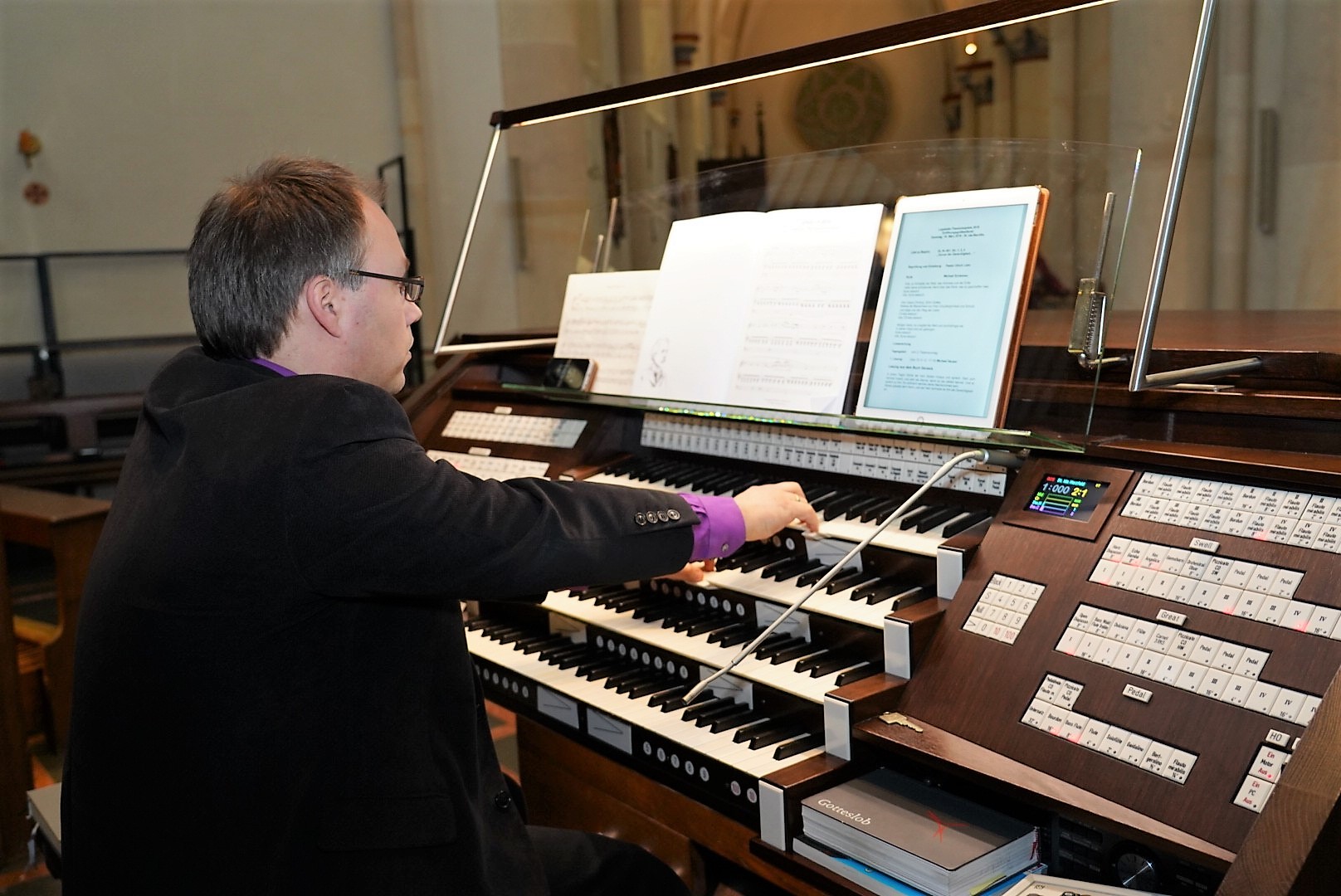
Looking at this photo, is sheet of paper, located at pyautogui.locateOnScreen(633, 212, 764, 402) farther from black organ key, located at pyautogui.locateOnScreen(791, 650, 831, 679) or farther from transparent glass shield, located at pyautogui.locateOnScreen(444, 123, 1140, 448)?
black organ key, located at pyautogui.locateOnScreen(791, 650, 831, 679)

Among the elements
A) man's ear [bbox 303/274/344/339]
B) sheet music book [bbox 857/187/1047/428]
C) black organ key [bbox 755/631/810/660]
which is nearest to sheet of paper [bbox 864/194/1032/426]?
sheet music book [bbox 857/187/1047/428]

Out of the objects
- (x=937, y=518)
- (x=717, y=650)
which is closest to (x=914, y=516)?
(x=937, y=518)

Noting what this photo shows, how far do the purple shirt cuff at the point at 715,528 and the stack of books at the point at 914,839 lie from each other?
0.39 m

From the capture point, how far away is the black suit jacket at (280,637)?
129 centimetres

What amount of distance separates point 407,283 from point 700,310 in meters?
0.84

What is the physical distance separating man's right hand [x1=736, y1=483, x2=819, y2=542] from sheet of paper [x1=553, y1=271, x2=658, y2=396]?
0.69 m

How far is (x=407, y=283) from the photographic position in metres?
1.59

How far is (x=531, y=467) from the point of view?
2.75 m

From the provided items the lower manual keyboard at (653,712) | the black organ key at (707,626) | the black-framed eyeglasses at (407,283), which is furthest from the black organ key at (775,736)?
the black-framed eyeglasses at (407,283)

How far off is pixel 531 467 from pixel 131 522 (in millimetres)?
1423

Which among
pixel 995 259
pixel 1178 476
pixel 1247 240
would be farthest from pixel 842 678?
pixel 1247 240

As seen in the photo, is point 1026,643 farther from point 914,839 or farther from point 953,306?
point 953,306

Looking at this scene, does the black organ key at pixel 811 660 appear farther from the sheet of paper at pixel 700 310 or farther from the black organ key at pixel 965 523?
the sheet of paper at pixel 700 310

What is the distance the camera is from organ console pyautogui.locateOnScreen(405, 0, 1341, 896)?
1299 millimetres
